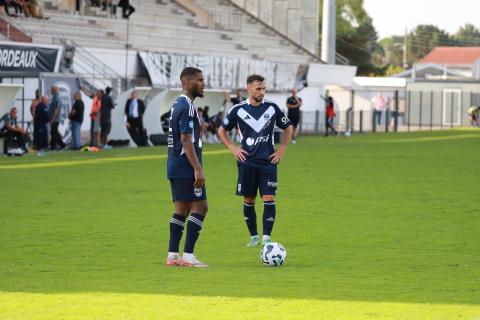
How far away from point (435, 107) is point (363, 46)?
42.7 metres

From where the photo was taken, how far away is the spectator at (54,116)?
33.0m

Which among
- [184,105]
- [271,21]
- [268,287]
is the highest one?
[271,21]

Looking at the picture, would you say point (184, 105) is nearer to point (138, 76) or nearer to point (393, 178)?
point (393, 178)

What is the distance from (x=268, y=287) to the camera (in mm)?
9547

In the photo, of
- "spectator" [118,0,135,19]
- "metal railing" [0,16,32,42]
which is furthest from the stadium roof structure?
"metal railing" [0,16,32,42]

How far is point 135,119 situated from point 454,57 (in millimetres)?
107160

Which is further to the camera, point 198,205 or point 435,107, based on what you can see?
point 435,107

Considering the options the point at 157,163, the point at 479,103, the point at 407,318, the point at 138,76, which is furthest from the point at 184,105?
the point at 479,103

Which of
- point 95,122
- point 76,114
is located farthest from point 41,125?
point 95,122

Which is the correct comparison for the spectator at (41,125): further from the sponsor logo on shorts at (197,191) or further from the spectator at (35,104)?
the sponsor logo on shorts at (197,191)

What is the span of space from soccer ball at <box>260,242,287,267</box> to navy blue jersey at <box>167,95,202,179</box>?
104 centimetres

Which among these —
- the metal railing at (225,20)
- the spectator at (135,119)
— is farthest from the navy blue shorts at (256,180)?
the metal railing at (225,20)

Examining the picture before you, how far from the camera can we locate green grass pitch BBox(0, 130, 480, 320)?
862 centimetres

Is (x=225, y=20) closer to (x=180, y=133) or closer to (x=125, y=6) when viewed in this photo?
(x=125, y=6)
